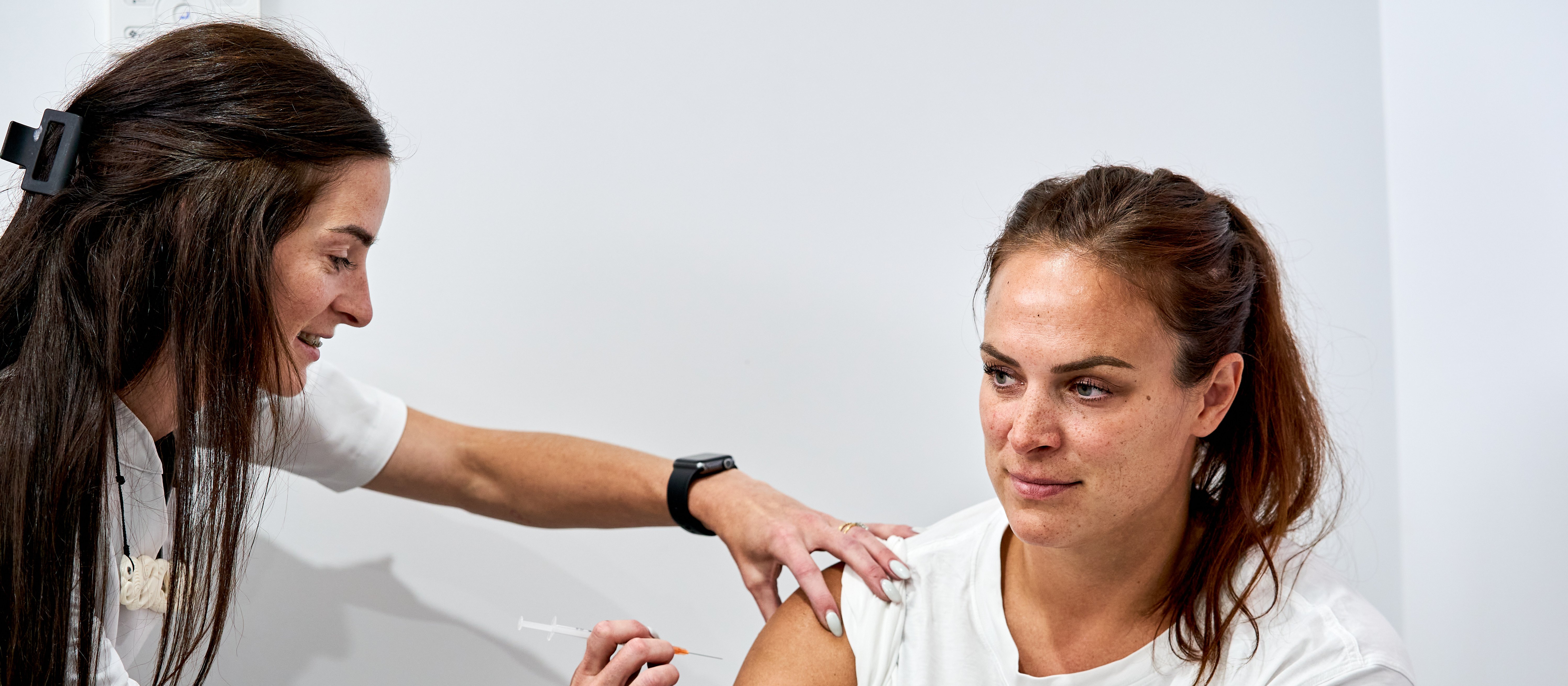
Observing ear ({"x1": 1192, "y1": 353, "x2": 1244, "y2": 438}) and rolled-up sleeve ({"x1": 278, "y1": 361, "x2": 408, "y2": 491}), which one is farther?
rolled-up sleeve ({"x1": 278, "y1": 361, "x2": 408, "y2": 491})

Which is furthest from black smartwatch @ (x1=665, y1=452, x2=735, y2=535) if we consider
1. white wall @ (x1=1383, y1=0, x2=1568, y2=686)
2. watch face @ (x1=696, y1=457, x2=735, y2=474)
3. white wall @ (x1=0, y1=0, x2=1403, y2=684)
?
white wall @ (x1=1383, y1=0, x2=1568, y2=686)

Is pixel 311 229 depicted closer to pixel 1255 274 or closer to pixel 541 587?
pixel 541 587

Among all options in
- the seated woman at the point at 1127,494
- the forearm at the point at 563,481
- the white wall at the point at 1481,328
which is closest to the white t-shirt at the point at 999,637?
the seated woman at the point at 1127,494

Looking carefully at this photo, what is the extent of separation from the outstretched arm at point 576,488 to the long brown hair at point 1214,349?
40cm

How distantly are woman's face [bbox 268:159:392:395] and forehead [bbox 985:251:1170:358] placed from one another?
0.75m

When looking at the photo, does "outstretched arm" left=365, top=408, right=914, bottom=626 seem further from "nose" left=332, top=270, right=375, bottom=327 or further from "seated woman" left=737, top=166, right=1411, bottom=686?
"nose" left=332, top=270, right=375, bottom=327

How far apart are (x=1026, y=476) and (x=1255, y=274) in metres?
0.38

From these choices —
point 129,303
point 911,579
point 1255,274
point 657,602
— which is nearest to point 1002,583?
point 911,579

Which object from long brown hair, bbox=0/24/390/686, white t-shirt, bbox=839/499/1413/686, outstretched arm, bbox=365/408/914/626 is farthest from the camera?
outstretched arm, bbox=365/408/914/626

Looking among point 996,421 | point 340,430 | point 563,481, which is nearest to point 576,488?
point 563,481

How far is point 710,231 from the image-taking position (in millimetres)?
1715

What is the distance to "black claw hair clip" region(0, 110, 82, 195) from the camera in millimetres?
1032

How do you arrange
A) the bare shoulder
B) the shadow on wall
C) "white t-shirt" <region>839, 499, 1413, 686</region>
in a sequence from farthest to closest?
the shadow on wall
the bare shoulder
"white t-shirt" <region>839, 499, 1413, 686</region>

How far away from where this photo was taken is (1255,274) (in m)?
1.22
